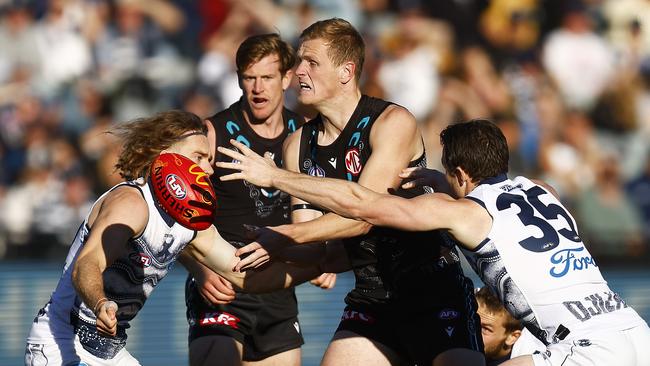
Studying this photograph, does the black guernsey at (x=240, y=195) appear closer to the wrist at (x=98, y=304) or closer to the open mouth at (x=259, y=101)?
the open mouth at (x=259, y=101)

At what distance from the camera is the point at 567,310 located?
521 centimetres

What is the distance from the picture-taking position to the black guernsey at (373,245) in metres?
6.14

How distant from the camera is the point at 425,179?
6.08 meters

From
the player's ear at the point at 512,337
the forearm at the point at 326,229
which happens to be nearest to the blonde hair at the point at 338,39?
the forearm at the point at 326,229

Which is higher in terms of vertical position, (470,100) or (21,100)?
(470,100)

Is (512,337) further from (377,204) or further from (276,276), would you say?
(377,204)

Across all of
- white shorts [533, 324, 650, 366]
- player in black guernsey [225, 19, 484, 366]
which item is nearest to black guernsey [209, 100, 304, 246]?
player in black guernsey [225, 19, 484, 366]

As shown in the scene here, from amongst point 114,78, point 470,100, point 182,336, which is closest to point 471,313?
point 182,336

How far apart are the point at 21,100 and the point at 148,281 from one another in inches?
283

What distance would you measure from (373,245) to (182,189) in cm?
→ 128

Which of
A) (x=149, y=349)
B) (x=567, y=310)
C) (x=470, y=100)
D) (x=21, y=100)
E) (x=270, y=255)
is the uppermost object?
(x=567, y=310)

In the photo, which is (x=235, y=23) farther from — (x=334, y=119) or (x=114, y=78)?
(x=334, y=119)

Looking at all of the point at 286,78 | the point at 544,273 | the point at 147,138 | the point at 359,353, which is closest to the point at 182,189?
the point at 147,138

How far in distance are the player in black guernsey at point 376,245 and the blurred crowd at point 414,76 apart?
19.1 feet
